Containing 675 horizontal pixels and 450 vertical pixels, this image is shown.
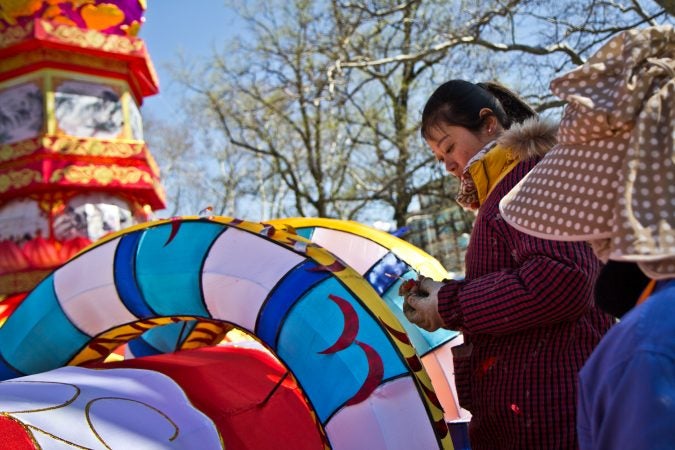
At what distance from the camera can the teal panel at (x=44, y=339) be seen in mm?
2451

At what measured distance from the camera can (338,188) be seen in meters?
16.3

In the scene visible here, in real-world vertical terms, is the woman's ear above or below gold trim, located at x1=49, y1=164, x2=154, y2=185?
below

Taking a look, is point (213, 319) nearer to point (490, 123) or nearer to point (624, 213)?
point (490, 123)

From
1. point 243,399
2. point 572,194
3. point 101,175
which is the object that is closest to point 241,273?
point 243,399

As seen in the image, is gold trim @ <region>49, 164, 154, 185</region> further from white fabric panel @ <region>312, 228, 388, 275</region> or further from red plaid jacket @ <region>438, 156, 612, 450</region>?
red plaid jacket @ <region>438, 156, 612, 450</region>

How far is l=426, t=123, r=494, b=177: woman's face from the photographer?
83.3 inches

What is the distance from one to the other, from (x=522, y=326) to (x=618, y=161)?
858 mm

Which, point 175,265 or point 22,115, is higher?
point 22,115

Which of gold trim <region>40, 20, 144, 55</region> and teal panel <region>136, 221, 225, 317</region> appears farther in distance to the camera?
gold trim <region>40, 20, 144, 55</region>

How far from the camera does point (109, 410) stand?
1.73 metres

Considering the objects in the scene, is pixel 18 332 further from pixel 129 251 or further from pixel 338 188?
pixel 338 188

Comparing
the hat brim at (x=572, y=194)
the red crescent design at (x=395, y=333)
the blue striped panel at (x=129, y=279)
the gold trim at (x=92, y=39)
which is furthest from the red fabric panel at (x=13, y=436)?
the gold trim at (x=92, y=39)

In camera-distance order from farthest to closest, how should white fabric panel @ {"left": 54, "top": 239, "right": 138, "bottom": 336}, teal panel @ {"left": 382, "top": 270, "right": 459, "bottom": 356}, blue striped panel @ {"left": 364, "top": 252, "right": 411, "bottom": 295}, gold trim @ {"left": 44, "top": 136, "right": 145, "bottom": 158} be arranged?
1. gold trim @ {"left": 44, "top": 136, "right": 145, "bottom": 158}
2. blue striped panel @ {"left": 364, "top": 252, "right": 411, "bottom": 295}
3. teal panel @ {"left": 382, "top": 270, "right": 459, "bottom": 356}
4. white fabric panel @ {"left": 54, "top": 239, "right": 138, "bottom": 336}

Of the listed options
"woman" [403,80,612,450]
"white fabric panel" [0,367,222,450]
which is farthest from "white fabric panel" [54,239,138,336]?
"woman" [403,80,612,450]
